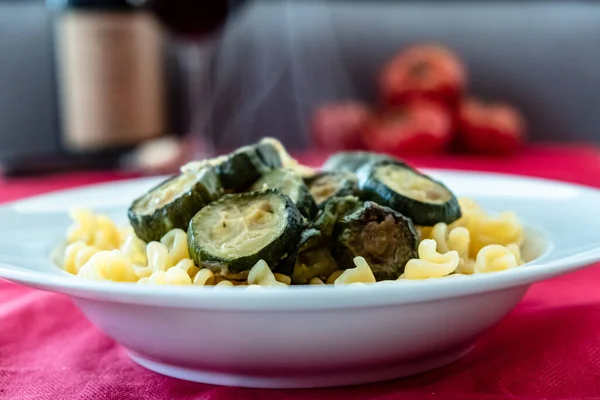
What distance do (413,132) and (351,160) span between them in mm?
1202

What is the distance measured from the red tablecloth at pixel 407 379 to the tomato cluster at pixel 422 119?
115 centimetres

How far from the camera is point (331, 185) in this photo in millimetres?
844

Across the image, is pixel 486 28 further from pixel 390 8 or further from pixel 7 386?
pixel 7 386

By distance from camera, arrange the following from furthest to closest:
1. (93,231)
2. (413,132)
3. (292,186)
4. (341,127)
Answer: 1. (341,127)
2. (413,132)
3. (93,231)
4. (292,186)

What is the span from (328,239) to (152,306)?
186mm

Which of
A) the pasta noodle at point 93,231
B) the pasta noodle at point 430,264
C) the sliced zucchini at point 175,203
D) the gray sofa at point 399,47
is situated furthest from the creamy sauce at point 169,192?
the gray sofa at point 399,47

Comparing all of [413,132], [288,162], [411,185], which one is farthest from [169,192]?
[413,132]

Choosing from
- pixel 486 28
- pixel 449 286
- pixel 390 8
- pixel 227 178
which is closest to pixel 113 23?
pixel 390 8

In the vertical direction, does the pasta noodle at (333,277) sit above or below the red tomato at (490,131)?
above

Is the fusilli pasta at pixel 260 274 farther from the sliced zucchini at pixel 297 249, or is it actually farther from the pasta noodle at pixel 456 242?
the pasta noodle at pixel 456 242

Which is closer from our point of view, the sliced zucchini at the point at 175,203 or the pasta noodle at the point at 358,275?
the pasta noodle at the point at 358,275

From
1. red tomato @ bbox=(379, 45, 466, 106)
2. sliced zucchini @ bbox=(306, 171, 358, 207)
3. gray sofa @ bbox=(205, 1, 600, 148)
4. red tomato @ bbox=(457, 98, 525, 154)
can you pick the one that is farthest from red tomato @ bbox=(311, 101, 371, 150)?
sliced zucchini @ bbox=(306, 171, 358, 207)

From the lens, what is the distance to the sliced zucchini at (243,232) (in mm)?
692

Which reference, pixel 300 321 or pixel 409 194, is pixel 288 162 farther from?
pixel 300 321
